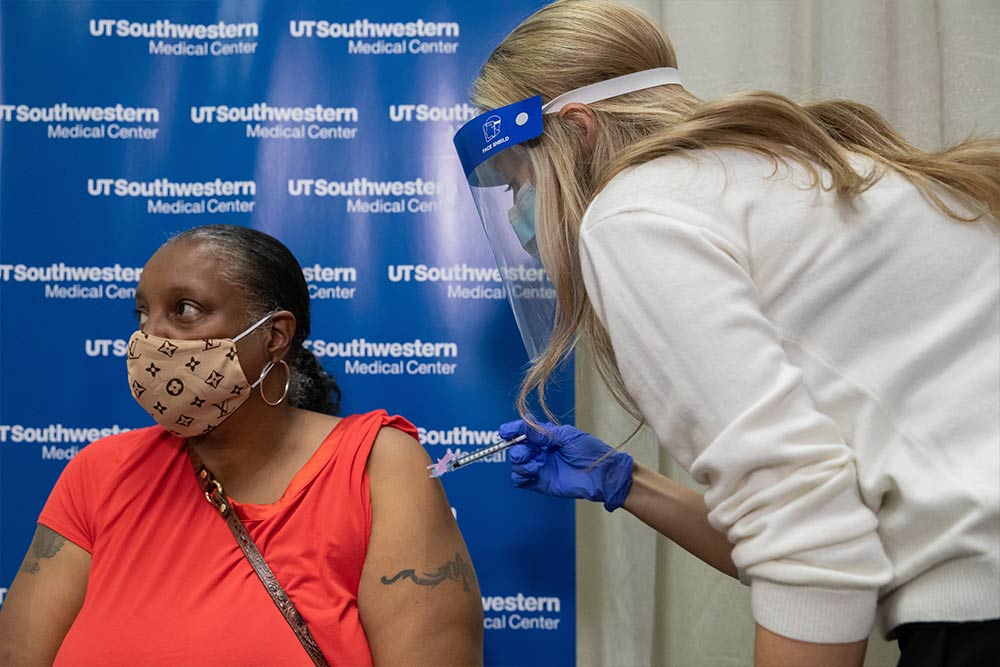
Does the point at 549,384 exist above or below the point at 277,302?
below

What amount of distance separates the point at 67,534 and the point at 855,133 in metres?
1.41

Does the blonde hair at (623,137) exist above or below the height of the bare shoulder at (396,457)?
above

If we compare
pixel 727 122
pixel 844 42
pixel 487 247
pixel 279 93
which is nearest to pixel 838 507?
pixel 727 122

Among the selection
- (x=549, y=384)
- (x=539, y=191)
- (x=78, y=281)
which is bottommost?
(x=549, y=384)

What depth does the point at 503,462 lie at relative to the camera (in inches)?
75.6

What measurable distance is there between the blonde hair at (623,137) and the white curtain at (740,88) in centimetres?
78

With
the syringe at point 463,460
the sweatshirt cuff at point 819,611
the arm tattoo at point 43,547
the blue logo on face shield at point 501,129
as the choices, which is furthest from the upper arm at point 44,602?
the sweatshirt cuff at point 819,611

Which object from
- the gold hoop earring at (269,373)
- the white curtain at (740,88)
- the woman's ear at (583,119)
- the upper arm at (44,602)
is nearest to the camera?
the woman's ear at (583,119)

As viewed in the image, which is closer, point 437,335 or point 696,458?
point 696,458

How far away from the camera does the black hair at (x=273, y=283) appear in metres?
1.62

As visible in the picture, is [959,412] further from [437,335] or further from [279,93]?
[279,93]

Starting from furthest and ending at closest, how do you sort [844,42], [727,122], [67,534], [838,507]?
[844,42], [67,534], [727,122], [838,507]

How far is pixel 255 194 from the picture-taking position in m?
1.95

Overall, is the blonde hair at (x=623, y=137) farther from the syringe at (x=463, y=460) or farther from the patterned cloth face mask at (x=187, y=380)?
the patterned cloth face mask at (x=187, y=380)
